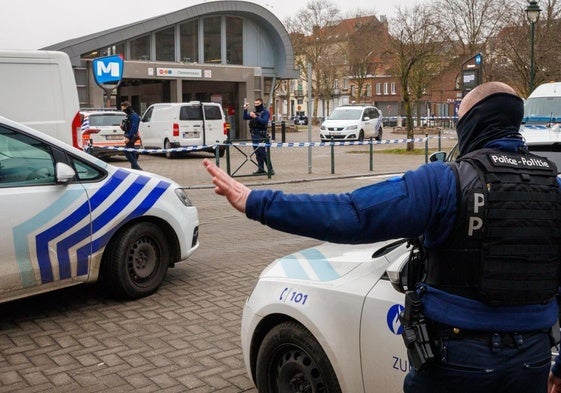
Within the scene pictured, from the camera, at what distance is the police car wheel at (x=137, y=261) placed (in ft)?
19.9

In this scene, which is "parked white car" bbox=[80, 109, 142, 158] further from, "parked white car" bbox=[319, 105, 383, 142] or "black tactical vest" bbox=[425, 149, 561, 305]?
"black tactical vest" bbox=[425, 149, 561, 305]

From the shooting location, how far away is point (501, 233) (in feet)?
7.06

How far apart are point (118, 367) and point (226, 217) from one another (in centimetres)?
672

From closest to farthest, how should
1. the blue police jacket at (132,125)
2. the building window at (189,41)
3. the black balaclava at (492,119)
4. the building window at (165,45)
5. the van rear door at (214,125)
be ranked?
1. the black balaclava at (492,119)
2. the blue police jacket at (132,125)
3. the van rear door at (214,125)
4. the building window at (165,45)
5. the building window at (189,41)

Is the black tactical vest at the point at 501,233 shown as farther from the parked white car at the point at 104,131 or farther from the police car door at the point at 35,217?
the parked white car at the point at 104,131

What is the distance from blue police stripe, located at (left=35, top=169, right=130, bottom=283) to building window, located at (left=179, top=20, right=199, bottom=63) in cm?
3307

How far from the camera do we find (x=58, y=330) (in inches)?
217

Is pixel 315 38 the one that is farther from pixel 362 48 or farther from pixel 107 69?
pixel 107 69

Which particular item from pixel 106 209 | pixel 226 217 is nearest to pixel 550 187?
pixel 106 209

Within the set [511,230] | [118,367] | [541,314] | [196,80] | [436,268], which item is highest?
[196,80]

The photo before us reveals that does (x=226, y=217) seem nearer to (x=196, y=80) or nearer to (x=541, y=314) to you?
(x=541, y=314)

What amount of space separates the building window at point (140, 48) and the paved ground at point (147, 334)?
2901 centimetres

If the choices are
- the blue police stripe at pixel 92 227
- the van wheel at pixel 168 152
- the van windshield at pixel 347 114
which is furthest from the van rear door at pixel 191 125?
the blue police stripe at pixel 92 227

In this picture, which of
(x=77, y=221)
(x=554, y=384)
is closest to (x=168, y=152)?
(x=77, y=221)
